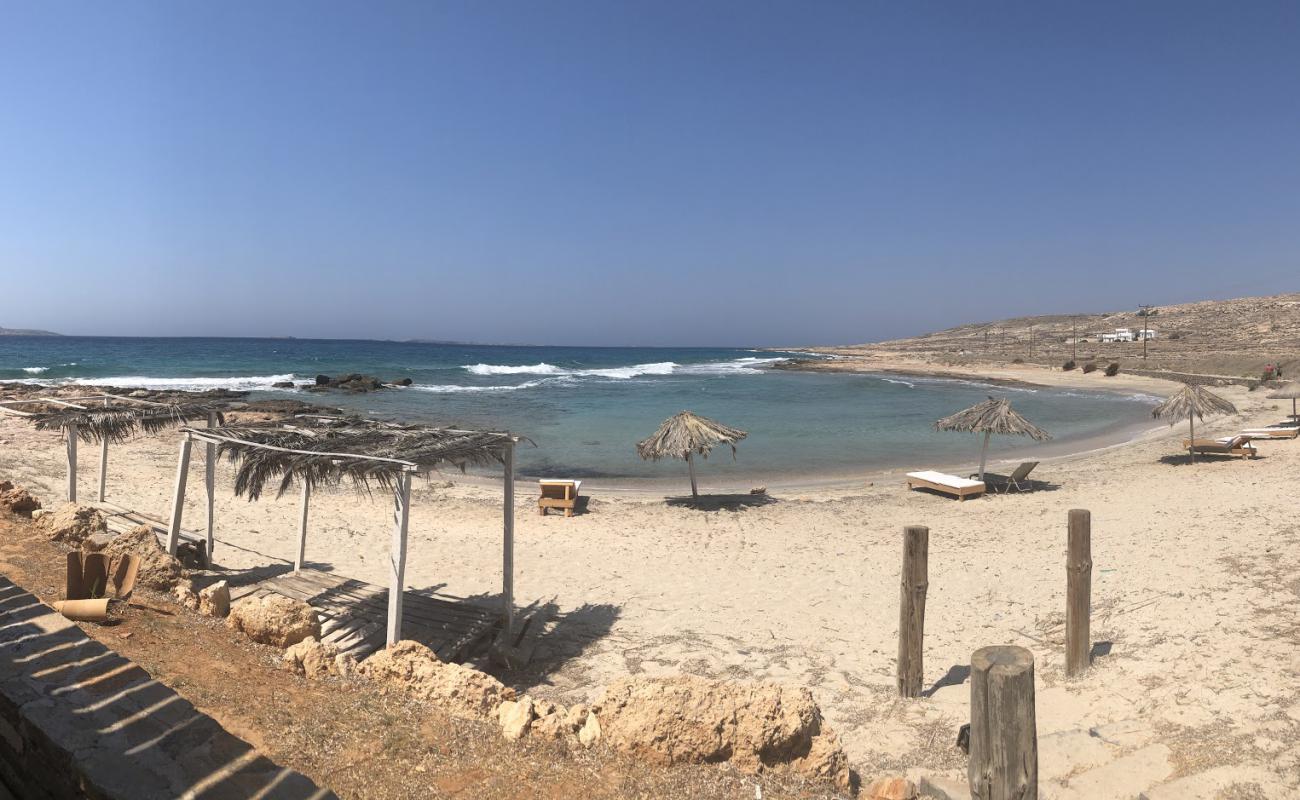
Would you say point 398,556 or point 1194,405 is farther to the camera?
point 1194,405

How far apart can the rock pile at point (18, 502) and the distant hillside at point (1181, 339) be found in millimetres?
46250

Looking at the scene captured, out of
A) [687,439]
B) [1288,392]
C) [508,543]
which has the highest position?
[1288,392]

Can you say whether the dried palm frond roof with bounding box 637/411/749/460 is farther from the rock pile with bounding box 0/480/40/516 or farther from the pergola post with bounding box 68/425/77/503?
the rock pile with bounding box 0/480/40/516

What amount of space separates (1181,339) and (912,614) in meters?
70.0

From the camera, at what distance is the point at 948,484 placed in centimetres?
1347

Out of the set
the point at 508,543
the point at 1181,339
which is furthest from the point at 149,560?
the point at 1181,339

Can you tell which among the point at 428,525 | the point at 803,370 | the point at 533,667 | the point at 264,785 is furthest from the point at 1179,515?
the point at 803,370

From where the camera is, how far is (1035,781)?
3115mm

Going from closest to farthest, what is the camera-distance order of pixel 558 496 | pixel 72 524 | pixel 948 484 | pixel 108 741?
1. pixel 108 741
2. pixel 72 524
3. pixel 558 496
4. pixel 948 484

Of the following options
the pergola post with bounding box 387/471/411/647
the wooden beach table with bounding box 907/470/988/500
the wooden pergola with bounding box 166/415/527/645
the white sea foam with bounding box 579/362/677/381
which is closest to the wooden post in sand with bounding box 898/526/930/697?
the wooden pergola with bounding box 166/415/527/645

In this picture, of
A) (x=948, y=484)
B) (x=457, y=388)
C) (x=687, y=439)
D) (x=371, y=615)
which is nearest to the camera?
(x=371, y=615)

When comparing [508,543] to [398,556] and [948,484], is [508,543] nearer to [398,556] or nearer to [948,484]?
[398,556]

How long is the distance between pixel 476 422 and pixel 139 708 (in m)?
25.5

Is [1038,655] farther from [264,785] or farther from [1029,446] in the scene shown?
[1029,446]
